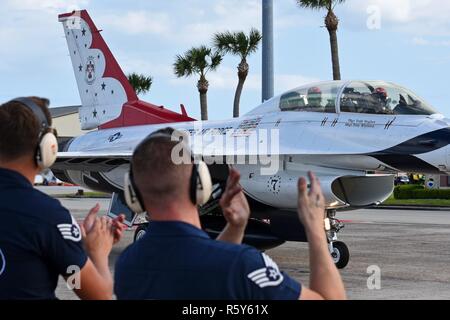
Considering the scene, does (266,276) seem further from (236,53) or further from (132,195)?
(236,53)

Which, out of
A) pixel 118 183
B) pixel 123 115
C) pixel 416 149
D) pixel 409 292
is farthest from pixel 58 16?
pixel 409 292

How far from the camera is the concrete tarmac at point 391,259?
9.41 metres

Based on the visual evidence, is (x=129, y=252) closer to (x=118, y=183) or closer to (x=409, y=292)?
(x=409, y=292)

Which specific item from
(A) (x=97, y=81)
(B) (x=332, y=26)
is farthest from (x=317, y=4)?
(A) (x=97, y=81)

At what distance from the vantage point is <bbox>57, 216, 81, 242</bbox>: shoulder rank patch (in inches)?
121

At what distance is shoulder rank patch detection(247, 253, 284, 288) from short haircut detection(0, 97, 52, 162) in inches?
47.2

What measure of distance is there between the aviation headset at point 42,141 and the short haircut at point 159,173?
1.78 ft

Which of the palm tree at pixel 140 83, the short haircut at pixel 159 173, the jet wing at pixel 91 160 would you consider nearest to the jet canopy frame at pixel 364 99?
the jet wing at pixel 91 160

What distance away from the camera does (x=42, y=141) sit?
326 centimetres

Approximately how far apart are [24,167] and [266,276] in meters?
1.26

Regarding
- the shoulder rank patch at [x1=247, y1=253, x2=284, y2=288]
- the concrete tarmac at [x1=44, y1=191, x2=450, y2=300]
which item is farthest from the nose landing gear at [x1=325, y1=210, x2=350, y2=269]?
the shoulder rank patch at [x1=247, y1=253, x2=284, y2=288]

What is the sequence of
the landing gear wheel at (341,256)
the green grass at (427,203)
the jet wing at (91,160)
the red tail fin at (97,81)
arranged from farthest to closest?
the green grass at (427,203) → the red tail fin at (97,81) → the jet wing at (91,160) → the landing gear wheel at (341,256)

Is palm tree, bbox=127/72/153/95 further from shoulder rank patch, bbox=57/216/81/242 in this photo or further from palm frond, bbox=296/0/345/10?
shoulder rank patch, bbox=57/216/81/242

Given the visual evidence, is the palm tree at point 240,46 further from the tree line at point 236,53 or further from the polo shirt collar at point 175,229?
the polo shirt collar at point 175,229
